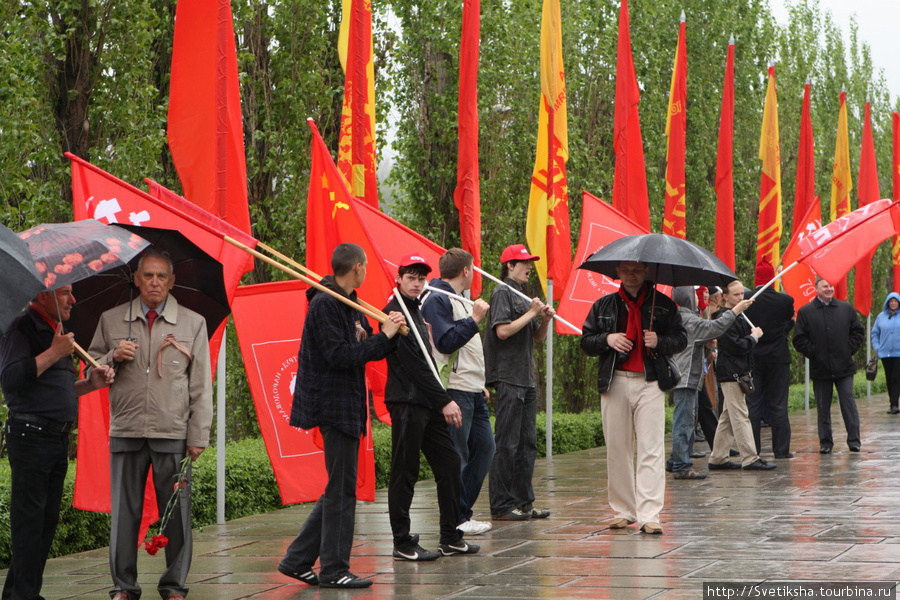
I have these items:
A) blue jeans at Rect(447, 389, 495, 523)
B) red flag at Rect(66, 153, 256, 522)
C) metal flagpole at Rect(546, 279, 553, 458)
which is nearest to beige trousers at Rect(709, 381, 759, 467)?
metal flagpole at Rect(546, 279, 553, 458)

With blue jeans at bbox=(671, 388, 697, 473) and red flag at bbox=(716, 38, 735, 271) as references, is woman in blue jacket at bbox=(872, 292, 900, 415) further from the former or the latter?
blue jeans at bbox=(671, 388, 697, 473)

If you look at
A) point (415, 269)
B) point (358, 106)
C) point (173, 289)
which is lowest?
point (173, 289)

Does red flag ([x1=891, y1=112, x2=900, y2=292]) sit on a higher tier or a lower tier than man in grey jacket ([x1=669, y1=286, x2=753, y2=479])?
higher

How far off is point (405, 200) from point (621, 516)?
1022 cm

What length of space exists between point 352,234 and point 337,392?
6.81 feet

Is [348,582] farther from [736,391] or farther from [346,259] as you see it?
[736,391]

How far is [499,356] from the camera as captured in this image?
8.52m

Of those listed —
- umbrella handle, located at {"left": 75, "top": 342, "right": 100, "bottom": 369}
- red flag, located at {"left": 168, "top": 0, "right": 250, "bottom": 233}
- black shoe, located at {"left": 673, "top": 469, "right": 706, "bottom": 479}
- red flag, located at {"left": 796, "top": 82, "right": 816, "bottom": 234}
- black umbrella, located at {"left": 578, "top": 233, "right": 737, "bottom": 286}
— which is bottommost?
black shoe, located at {"left": 673, "top": 469, "right": 706, "bottom": 479}

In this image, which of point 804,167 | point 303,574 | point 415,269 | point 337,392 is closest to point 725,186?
point 804,167

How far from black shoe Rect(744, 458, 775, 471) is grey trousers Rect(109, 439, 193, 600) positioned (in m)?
7.36

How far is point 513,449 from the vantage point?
8.51 m

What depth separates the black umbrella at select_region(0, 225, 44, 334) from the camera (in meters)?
4.52

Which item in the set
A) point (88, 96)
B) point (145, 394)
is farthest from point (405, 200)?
point (145, 394)

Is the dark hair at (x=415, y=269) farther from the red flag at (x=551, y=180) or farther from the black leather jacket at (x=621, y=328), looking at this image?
the red flag at (x=551, y=180)
